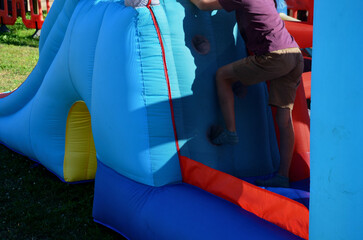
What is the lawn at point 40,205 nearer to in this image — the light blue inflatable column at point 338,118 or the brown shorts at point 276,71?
the brown shorts at point 276,71

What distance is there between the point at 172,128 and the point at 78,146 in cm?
113

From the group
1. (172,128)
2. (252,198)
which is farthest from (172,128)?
(252,198)

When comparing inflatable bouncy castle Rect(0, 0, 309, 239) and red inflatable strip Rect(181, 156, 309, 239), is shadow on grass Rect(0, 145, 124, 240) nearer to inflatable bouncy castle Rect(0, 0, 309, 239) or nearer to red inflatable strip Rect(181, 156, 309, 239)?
inflatable bouncy castle Rect(0, 0, 309, 239)

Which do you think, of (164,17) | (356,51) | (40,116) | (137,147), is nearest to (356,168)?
(356,51)

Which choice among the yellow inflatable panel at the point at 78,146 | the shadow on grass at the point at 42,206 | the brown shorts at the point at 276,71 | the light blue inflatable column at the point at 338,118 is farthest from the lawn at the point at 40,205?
the light blue inflatable column at the point at 338,118

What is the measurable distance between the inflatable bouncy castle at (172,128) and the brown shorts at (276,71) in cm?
19

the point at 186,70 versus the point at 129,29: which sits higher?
the point at 129,29

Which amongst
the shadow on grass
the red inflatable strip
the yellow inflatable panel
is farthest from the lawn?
the red inflatable strip

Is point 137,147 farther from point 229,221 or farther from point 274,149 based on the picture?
point 274,149

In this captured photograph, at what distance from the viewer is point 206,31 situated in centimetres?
267

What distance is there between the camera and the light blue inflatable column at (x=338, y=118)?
49.4 inches

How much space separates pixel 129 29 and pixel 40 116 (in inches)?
48.3

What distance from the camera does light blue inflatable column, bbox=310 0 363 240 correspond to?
126cm

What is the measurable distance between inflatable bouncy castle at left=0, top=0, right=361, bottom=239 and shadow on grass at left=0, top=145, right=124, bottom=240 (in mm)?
201
